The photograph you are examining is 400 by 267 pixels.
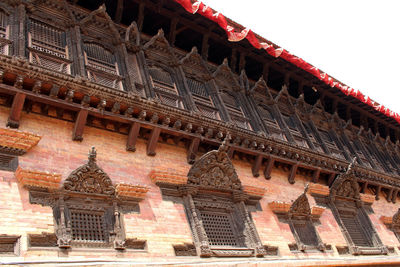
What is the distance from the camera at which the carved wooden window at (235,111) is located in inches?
405

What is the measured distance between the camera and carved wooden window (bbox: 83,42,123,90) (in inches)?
308

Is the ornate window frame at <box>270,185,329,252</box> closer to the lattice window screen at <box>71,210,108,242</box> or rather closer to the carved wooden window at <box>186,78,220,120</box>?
the carved wooden window at <box>186,78,220,120</box>

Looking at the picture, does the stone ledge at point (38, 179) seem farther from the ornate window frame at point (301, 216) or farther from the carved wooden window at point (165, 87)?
the ornate window frame at point (301, 216)

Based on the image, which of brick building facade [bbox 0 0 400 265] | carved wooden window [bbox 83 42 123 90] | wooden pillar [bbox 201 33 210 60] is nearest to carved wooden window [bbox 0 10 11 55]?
brick building facade [bbox 0 0 400 265]

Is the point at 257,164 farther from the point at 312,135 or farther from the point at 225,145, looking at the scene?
the point at 312,135

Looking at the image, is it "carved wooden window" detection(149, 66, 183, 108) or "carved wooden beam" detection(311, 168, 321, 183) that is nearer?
"carved wooden window" detection(149, 66, 183, 108)

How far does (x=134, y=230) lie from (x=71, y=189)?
128 centimetres

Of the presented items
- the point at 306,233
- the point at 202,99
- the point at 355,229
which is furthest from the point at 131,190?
the point at 355,229

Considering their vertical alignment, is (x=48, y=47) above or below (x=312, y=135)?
below

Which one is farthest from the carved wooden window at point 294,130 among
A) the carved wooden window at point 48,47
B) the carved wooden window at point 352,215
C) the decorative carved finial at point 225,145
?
the carved wooden window at point 48,47

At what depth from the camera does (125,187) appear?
6.30 metres

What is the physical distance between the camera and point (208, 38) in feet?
37.6

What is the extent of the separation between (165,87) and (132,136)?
240 centimetres

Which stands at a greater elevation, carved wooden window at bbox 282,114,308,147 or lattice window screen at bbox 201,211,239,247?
carved wooden window at bbox 282,114,308,147
